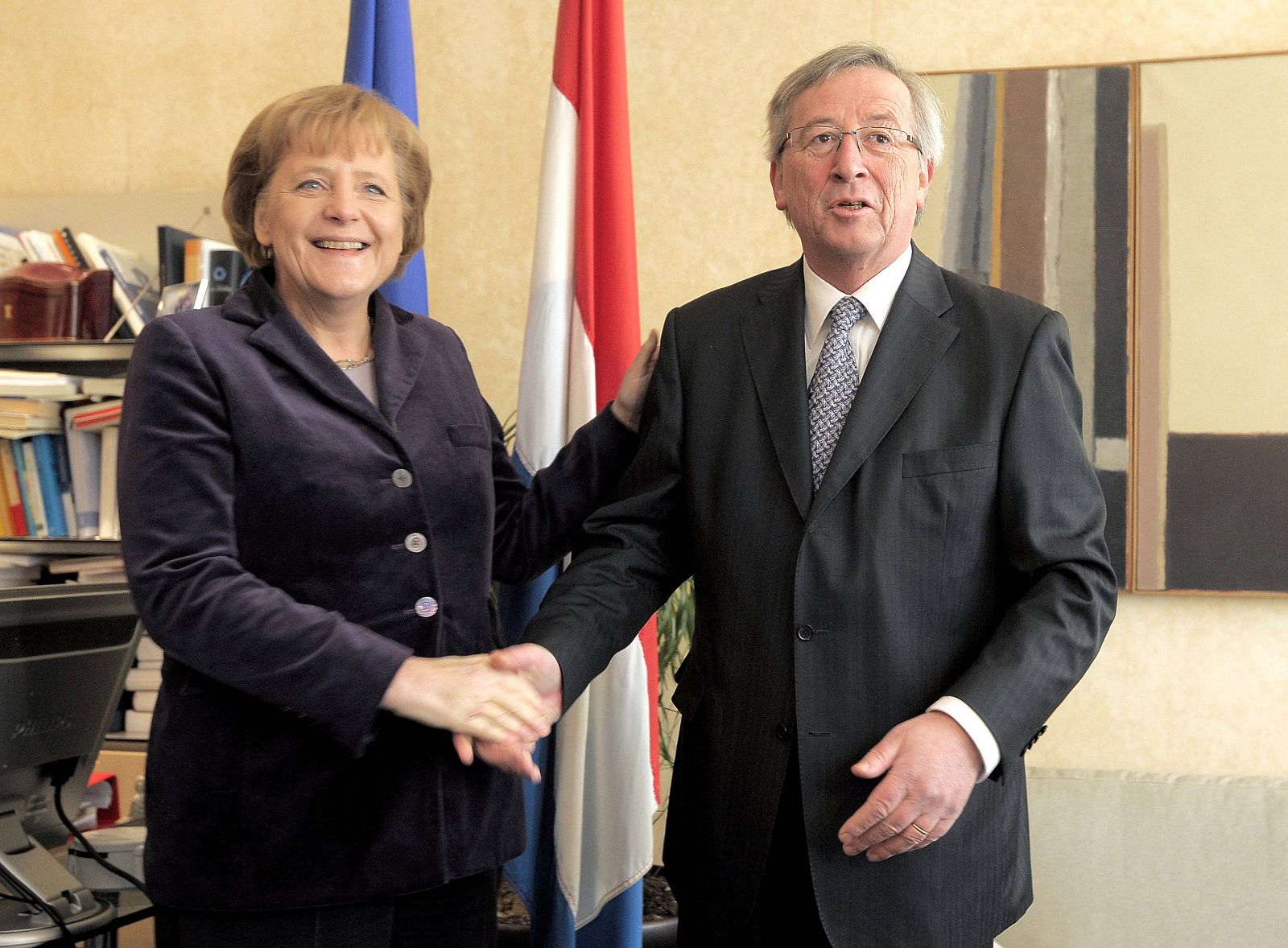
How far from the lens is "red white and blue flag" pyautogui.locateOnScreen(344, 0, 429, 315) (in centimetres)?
249

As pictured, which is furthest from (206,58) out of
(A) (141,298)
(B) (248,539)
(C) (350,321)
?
(B) (248,539)

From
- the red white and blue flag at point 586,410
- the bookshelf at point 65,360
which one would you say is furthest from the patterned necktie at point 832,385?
the bookshelf at point 65,360

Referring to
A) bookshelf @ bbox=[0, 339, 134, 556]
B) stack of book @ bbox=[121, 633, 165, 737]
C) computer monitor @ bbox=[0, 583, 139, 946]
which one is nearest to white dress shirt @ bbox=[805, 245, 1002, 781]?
computer monitor @ bbox=[0, 583, 139, 946]

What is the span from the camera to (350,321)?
1.74 m

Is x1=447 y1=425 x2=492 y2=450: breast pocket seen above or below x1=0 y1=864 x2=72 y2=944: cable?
above

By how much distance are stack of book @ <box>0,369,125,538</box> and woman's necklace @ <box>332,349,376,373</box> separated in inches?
66.0

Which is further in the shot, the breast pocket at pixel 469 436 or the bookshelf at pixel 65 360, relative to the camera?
the bookshelf at pixel 65 360

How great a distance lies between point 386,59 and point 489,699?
1581 mm

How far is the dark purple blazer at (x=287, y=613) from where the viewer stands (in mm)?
1469

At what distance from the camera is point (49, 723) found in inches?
73.8

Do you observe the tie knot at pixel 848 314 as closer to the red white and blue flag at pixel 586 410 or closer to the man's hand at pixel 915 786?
the man's hand at pixel 915 786

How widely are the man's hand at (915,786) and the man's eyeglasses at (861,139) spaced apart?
773mm

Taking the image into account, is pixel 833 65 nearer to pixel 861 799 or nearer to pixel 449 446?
pixel 449 446

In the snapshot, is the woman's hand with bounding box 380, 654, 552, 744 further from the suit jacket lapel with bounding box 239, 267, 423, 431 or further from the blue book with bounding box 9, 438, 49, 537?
the blue book with bounding box 9, 438, 49, 537
